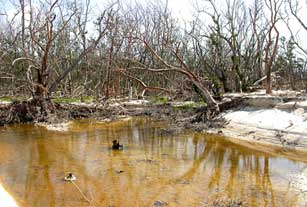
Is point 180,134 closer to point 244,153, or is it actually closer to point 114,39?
point 244,153

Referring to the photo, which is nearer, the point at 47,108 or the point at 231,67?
the point at 47,108

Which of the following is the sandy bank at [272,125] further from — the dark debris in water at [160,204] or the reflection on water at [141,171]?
the dark debris in water at [160,204]

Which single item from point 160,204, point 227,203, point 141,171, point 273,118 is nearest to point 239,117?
point 273,118

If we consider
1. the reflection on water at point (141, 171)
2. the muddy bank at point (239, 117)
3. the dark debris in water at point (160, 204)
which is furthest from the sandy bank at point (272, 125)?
the dark debris in water at point (160, 204)

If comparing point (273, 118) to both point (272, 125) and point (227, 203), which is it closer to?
point (272, 125)

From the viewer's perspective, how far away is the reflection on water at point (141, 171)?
24.1 feet

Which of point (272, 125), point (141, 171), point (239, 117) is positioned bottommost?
point (141, 171)

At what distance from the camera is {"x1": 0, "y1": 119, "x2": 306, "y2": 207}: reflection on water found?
734cm

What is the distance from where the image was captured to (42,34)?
89.8 feet

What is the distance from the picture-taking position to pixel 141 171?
930 centimetres

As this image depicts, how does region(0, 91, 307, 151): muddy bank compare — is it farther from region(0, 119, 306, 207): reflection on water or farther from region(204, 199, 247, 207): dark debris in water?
region(204, 199, 247, 207): dark debris in water

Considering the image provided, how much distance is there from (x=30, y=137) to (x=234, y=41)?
15.9 meters

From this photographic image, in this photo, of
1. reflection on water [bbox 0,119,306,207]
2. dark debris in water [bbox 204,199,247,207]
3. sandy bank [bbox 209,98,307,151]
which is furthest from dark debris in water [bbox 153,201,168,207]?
sandy bank [bbox 209,98,307,151]

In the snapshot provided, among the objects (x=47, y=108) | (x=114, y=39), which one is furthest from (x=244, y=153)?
(x=114, y=39)
